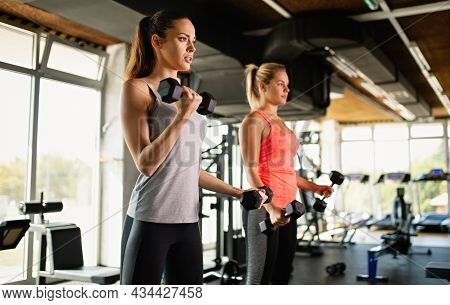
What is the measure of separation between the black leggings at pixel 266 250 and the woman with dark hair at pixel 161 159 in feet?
1.47

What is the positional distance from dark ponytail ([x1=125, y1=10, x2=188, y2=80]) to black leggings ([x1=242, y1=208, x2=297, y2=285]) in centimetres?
68

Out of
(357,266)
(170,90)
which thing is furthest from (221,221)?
(170,90)

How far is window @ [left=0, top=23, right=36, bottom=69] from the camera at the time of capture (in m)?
2.28

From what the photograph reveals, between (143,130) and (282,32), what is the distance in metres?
2.88

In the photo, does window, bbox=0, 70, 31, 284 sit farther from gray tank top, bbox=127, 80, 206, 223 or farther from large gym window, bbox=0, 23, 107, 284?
gray tank top, bbox=127, 80, 206, 223

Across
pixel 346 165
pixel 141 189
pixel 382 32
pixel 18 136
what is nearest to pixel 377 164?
pixel 346 165

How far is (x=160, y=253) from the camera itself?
Result: 1.04 m

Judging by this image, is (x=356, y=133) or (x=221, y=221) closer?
(x=221, y=221)

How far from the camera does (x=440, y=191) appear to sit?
9023mm

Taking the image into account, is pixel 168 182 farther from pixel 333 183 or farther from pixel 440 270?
pixel 440 270

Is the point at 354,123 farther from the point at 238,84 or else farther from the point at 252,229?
the point at 252,229
